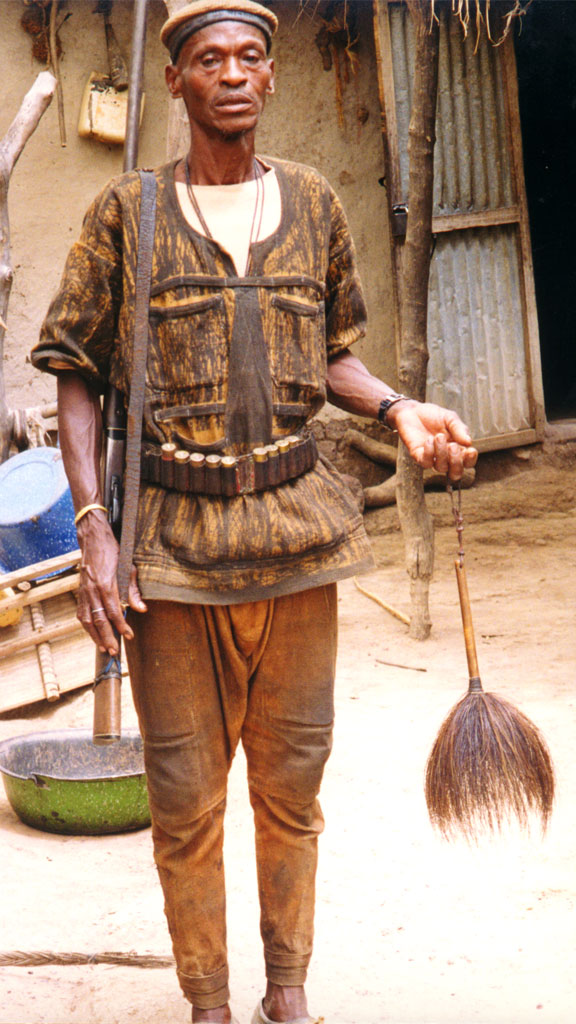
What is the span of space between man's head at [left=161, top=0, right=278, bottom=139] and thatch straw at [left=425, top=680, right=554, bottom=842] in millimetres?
1224

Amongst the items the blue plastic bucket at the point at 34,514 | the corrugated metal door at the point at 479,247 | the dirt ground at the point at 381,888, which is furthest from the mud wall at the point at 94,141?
the dirt ground at the point at 381,888

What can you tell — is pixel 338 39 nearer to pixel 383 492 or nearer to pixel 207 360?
pixel 383 492

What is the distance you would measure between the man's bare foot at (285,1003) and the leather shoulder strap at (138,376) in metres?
0.92

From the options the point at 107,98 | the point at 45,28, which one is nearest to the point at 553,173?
the point at 107,98

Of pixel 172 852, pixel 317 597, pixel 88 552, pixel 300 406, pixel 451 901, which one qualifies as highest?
pixel 300 406

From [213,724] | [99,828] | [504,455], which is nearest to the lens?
[213,724]

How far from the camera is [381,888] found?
317cm

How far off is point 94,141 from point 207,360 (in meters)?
4.94

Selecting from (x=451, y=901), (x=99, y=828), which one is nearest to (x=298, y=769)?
(x=451, y=901)

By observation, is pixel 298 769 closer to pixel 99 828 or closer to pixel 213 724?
pixel 213 724

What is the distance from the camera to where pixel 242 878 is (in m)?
3.32

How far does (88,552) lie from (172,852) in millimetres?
626

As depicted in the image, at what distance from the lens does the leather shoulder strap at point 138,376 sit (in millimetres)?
2035

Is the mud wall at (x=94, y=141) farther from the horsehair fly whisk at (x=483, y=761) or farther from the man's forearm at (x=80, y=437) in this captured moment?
the horsehair fly whisk at (x=483, y=761)
